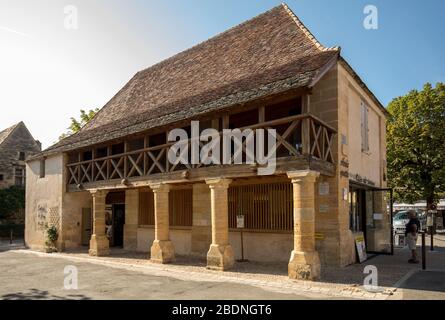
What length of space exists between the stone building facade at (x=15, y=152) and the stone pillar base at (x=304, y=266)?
27234 mm

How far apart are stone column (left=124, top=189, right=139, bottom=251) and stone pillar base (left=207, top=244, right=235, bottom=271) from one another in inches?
248

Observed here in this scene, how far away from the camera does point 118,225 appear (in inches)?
680

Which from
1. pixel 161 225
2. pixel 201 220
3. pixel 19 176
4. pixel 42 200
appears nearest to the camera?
pixel 161 225

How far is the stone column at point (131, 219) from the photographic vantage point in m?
15.5

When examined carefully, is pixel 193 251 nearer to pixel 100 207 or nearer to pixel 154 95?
pixel 100 207

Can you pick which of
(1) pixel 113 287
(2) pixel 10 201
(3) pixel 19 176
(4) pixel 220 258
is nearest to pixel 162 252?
(4) pixel 220 258

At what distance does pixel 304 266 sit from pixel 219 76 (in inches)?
309

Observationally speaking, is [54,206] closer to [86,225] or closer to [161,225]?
[86,225]

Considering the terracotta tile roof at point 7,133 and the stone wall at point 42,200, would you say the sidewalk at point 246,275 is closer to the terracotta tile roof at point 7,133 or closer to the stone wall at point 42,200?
the stone wall at point 42,200

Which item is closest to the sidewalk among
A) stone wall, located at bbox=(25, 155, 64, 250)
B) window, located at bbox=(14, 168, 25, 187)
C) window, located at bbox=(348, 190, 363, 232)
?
window, located at bbox=(348, 190, 363, 232)

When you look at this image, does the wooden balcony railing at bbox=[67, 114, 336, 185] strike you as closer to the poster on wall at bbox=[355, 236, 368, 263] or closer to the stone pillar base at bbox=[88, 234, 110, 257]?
the stone pillar base at bbox=[88, 234, 110, 257]

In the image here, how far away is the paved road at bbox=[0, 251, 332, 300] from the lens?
7.31 m

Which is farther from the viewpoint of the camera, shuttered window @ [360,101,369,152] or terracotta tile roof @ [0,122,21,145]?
terracotta tile roof @ [0,122,21,145]

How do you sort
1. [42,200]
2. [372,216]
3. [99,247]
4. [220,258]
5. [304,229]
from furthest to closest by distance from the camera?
[42,200] → [99,247] → [372,216] → [220,258] → [304,229]
